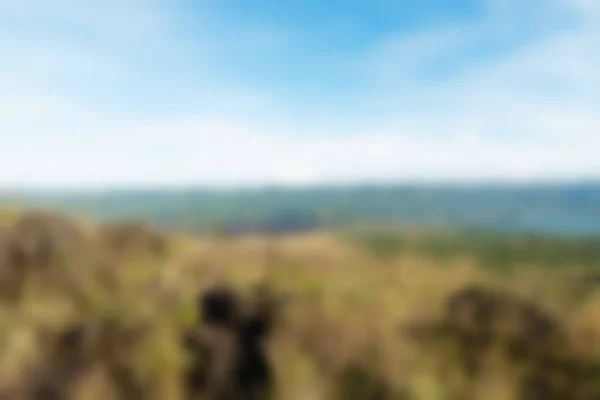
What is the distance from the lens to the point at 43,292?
15.2 feet

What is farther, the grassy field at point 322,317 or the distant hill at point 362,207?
→ the distant hill at point 362,207

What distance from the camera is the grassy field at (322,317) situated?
3.72m

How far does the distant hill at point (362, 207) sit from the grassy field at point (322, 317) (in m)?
0.52

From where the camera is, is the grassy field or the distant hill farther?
the distant hill

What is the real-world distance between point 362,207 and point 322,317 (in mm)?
2796

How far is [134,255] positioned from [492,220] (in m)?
3.57

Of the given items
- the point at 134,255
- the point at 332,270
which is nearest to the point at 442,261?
the point at 332,270

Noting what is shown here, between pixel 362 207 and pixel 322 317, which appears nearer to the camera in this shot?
pixel 322 317

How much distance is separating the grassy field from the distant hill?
52 cm

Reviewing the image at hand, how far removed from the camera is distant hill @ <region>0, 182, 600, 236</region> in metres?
6.28

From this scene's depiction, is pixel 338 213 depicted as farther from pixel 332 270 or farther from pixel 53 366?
pixel 53 366

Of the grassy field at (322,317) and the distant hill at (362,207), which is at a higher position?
the distant hill at (362,207)

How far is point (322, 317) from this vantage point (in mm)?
4371

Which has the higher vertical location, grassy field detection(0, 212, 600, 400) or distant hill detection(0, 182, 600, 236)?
distant hill detection(0, 182, 600, 236)
